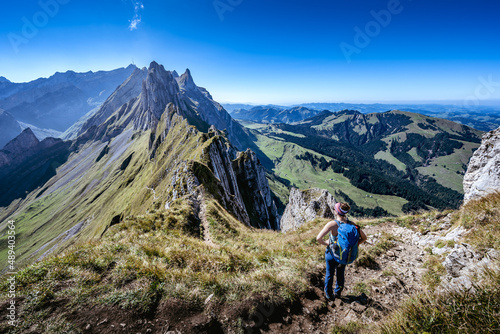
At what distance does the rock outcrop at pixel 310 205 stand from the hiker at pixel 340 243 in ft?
82.2

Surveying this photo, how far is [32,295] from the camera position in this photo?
6762mm

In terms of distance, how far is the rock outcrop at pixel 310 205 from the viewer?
3472 centimetres

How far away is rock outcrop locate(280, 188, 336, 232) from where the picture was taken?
3472cm

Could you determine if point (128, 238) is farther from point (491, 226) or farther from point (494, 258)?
point (491, 226)

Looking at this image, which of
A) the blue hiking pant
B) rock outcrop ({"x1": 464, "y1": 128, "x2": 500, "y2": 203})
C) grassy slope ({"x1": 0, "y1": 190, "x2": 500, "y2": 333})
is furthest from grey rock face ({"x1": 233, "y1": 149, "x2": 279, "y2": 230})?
the blue hiking pant

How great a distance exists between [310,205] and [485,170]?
2596 centimetres

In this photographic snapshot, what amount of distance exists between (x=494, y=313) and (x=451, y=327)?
3.40ft

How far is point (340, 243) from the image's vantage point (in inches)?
305

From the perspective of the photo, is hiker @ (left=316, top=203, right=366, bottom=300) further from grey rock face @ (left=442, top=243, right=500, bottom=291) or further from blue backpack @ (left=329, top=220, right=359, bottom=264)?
grey rock face @ (left=442, top=243, right=500, bottom=291)

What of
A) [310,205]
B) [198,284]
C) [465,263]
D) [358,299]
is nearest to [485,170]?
[465,263]

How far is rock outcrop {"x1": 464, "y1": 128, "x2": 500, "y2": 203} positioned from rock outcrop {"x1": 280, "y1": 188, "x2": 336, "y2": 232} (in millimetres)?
20369

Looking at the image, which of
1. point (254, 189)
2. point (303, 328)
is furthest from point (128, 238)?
point (254, 189)

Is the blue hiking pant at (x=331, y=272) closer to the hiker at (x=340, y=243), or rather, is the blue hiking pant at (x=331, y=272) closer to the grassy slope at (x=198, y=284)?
the hiker at (x=340, y=243)

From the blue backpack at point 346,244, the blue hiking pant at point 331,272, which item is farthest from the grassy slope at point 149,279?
the blue backpack at point 346,244
